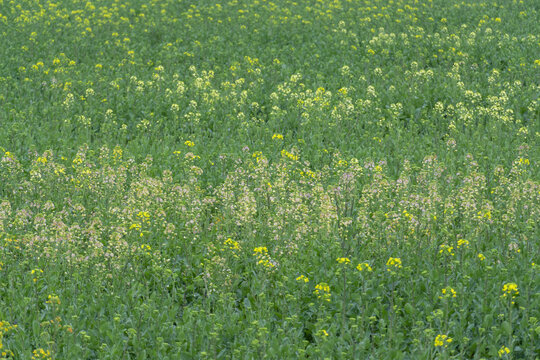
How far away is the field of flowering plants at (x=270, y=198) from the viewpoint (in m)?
6.74

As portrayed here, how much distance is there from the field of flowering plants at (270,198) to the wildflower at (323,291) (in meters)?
0.16

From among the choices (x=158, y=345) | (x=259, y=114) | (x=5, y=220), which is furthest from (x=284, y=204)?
(x=259, y=114)

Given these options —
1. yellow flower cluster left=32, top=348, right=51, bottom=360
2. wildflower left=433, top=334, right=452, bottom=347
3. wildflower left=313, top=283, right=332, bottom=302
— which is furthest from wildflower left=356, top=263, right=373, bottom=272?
yellow flower cluster left=32, top=348, right=51, bottom=360

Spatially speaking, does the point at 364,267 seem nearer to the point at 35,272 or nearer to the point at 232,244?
the point at 232,244

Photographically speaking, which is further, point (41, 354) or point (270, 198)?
point (270, 198)

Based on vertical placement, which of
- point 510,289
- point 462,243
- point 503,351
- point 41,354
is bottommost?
point 41,354

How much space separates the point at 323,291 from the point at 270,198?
2.69 m

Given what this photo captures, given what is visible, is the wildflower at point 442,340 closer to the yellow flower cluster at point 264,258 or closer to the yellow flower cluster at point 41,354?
the yellow flower cluster at point 264,258

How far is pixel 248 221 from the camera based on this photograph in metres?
8.58

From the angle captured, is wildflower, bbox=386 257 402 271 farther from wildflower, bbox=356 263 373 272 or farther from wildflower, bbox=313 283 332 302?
wildflower, bbox=313 283 332 302

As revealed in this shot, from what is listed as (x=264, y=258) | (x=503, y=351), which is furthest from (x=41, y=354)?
(x=503, y=351)

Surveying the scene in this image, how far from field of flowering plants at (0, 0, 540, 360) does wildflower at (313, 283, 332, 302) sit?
0.52ft

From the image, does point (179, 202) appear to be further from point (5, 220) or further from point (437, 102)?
point (437, 102)

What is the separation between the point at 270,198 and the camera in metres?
9.55
